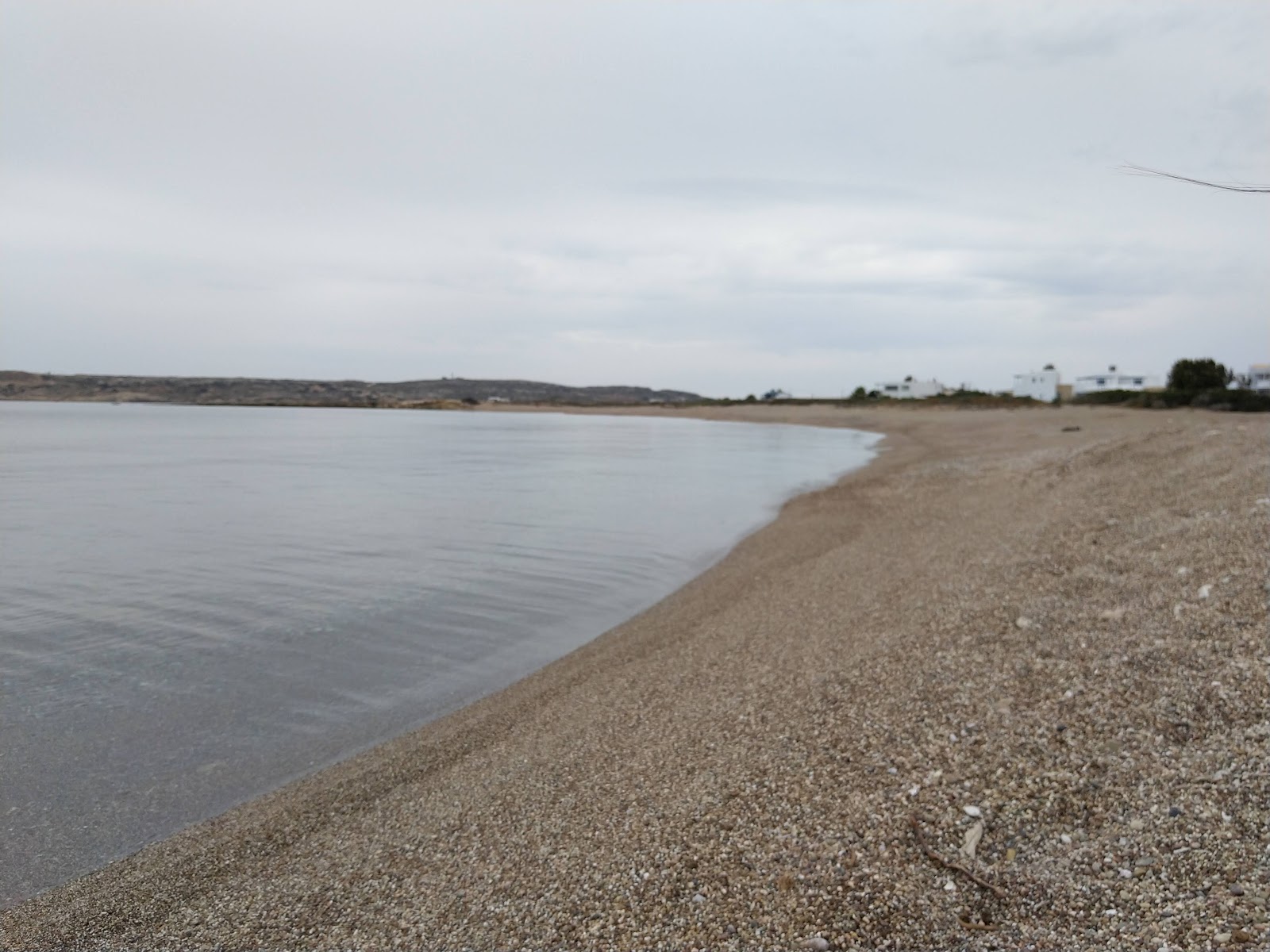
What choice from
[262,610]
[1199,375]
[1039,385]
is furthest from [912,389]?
[262,610]

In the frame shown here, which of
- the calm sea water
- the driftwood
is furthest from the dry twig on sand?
the calm sea water

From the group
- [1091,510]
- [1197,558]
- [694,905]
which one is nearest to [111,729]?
[694,905]

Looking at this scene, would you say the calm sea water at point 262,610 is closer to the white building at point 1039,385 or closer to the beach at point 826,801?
the beach at point 826,801

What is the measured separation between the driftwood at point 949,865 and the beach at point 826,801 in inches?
0.4

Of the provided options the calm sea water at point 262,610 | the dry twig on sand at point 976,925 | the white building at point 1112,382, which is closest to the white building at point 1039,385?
the white building at point 1112,382

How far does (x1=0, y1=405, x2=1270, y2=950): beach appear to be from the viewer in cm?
267

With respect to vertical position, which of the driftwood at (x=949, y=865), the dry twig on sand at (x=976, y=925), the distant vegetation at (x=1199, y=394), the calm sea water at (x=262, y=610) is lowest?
the calm sea water at (x=262, y=610)

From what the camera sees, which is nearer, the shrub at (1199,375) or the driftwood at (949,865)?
the driftwood at (949,865)

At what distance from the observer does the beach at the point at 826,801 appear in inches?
105

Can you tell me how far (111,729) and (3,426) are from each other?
6390cm

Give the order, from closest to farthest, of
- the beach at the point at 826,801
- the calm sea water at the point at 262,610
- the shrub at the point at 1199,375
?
the beach at the point at 826,801, the calm sea water at the point at 262,610, the shrub at the point at 1199,375

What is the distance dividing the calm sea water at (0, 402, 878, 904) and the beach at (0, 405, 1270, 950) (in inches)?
24.6

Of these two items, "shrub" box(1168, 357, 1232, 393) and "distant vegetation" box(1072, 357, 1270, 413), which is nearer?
"distant vegetation" box(1072, 357, 1270, 413)

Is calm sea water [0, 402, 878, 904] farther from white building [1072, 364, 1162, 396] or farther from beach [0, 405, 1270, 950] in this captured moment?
white building [1072, 364, 1162, 396]
